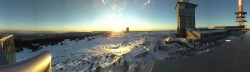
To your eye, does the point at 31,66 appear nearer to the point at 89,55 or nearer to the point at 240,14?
the point at 89,55

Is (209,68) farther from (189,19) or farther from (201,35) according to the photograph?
(189,19)

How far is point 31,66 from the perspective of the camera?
1.76 metres

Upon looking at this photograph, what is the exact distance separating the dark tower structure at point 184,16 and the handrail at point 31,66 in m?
69.2

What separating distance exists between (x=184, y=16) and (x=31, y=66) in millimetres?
75519

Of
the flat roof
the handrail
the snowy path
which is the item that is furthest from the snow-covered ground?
the handrail

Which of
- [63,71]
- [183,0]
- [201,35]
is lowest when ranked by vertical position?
[63,71]

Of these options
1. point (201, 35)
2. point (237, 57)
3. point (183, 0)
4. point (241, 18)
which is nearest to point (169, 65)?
point (237, 57)

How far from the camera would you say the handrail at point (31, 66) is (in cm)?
152

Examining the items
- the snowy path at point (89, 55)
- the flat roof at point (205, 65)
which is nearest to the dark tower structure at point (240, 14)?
the snowy path at point (89, 55)

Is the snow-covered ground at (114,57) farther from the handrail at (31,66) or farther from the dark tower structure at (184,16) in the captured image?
the dark tower structure at (184,16)

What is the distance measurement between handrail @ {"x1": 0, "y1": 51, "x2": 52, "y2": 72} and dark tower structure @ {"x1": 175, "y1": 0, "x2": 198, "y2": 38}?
6922 centimetres

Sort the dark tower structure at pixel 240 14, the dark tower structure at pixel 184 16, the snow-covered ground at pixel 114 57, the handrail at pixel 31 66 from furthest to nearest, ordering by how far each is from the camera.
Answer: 1. the dark tower structure at pixel 240 14
2. the dark tower structure at pixel 184 16
3. the snow-covered ground at pixel 114 57
4. the handrail at pixel 31 66

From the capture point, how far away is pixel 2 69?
1446mm

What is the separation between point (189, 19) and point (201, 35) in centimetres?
2862
